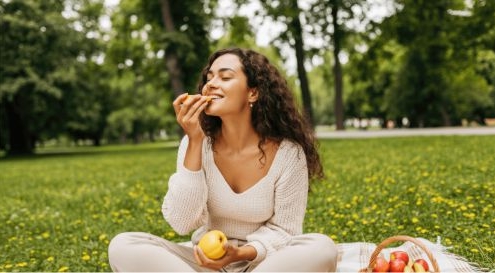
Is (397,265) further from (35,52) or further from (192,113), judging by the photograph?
(35,52)

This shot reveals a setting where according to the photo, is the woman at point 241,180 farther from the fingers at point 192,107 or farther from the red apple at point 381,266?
the red apple at point 381,266

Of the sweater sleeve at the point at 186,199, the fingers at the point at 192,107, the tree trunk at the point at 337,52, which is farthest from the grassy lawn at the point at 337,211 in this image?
the tree trunk at the point at 337,52

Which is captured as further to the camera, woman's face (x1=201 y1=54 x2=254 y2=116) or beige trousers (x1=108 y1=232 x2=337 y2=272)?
woman's face (x1=201 y1=54 x2=254 y2=116)

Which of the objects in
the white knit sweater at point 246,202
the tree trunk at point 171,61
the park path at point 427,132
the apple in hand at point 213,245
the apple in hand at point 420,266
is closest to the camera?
the apple in hand at point 213,245

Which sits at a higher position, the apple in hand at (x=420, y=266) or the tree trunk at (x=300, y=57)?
the tree trunk at (x=300, y=57)

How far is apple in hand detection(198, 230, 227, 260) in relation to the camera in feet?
8.36

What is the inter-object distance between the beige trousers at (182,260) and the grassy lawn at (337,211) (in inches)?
71.9

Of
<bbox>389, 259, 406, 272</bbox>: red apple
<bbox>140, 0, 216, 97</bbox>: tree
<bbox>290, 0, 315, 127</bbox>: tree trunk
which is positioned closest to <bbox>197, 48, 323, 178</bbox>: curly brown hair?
<bbox>389, 259, 406, 272</bbox>: red apple

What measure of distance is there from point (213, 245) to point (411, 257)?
2.14 metres

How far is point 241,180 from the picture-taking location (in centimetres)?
319

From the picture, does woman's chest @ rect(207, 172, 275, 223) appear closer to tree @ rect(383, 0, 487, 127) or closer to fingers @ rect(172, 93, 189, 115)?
fingers @ rect(172, 93, 189, 115)

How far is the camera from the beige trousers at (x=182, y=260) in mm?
2641

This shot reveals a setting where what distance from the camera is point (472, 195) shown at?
660 centimetres

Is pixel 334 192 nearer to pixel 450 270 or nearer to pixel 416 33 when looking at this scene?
pixel 450 270
